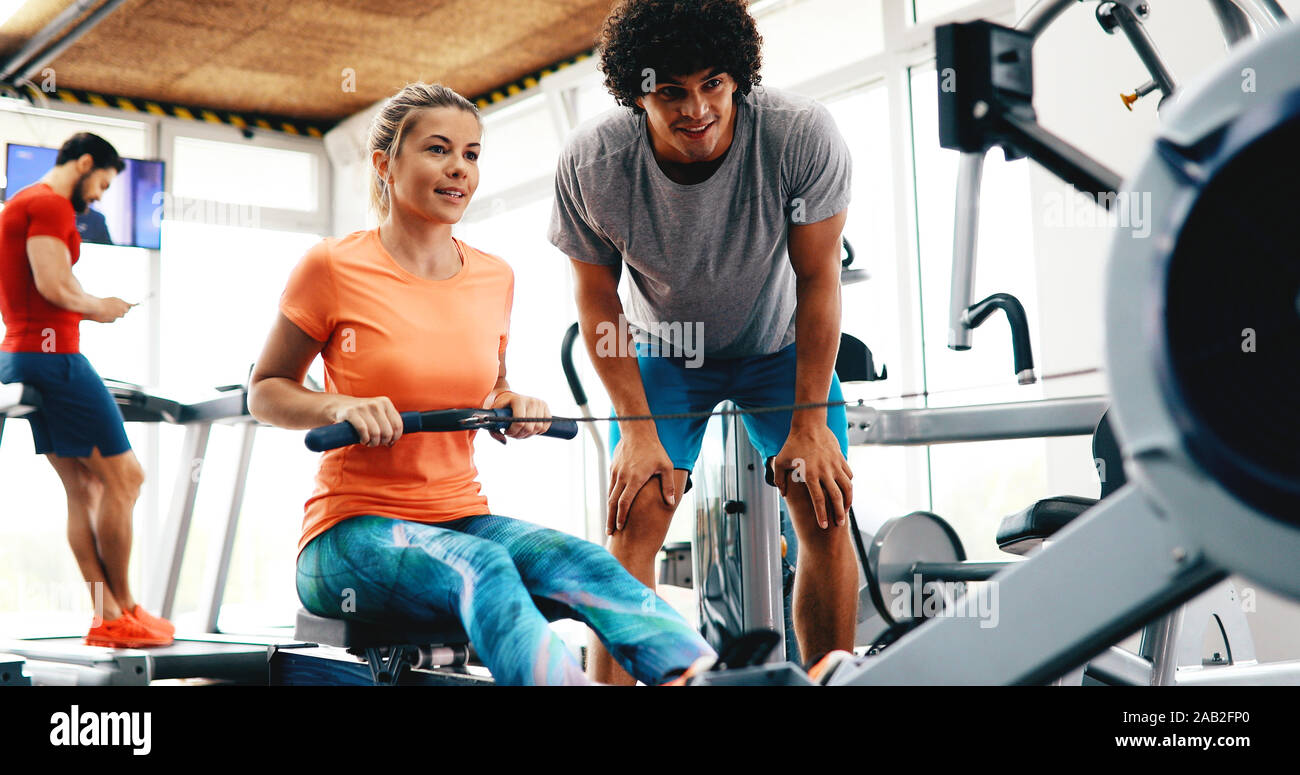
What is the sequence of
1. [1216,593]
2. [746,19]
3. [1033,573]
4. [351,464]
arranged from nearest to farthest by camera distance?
[1033,573] → [351,464] → [746,19] → [1216,593]

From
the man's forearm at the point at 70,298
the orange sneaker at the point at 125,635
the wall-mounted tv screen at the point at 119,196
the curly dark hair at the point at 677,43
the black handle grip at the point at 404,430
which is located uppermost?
the wall-mounted tv screen at the point at 119,196

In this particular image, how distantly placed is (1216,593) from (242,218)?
618 cm

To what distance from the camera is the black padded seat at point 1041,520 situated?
1.89 metres

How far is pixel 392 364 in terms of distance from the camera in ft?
5.49

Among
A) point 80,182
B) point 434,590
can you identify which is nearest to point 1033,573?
point 434,590

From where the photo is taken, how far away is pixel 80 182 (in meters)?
3.33

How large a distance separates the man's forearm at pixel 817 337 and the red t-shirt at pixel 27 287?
2.33 meters

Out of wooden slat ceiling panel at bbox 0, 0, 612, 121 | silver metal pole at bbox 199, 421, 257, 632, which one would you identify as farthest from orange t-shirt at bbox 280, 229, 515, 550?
wooden slat ceiling panel at bbox 0, 0, 612, 121

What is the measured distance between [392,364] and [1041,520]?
3.66 feet

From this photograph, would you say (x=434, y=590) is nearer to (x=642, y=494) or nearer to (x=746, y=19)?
(x=642, y=494)

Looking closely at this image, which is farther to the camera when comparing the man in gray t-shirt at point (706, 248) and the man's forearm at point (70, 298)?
the man's forearm at point (70, 298)

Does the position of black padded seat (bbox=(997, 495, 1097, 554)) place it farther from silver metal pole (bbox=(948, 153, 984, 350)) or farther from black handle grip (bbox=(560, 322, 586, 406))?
black handle grip (bbox=(560, 322, 586, 406))

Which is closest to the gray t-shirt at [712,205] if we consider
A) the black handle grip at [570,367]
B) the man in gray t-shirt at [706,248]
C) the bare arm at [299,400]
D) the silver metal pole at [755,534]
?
the man in gray t-shirt at [706,248]

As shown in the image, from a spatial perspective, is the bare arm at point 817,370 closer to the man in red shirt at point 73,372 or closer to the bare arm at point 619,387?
the bare arm at point 619,387
